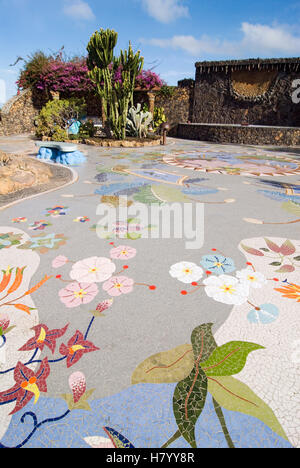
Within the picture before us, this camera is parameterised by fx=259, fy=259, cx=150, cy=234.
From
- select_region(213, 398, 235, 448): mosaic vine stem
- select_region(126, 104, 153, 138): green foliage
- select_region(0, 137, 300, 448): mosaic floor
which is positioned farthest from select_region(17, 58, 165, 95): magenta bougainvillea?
select_region(213, 398, 235, 448): mosaic vine stem

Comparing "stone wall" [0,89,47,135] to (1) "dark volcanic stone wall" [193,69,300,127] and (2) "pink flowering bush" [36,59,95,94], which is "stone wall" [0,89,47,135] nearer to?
(2) "pink flowering bush" [36,59,95,94]

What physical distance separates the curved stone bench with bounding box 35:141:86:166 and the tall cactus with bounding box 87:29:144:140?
4.22 m

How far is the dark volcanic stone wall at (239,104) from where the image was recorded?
580 inches

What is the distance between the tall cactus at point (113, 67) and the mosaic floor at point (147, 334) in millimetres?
9029

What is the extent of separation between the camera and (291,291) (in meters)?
2.05

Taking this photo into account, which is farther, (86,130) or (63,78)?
(63,78)

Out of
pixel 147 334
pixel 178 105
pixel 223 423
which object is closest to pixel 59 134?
pixel 178 105

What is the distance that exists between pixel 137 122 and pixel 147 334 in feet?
39.2

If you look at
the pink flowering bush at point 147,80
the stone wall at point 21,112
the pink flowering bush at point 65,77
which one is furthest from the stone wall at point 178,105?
the stone wall at point 21,112

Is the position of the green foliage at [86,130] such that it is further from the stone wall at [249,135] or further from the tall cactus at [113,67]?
the stone wall at [249,135]

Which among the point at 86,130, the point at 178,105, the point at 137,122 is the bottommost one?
the point at 86,130

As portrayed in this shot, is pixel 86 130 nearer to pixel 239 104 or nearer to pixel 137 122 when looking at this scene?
pixel 137 122
